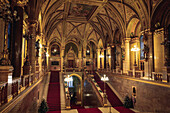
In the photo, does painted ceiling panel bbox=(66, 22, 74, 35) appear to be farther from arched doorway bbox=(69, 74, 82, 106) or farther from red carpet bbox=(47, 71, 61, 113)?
red carpet bbox=(47, 71, 61, 113)

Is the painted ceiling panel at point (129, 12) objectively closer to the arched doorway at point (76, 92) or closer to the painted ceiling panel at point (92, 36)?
the painted ceiling panel at point (92, 36)

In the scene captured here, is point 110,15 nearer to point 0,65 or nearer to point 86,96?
point 86,96

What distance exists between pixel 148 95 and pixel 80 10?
42.3ft

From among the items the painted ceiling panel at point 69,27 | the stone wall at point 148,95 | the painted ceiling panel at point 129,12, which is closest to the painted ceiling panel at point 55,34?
the painted ceiling panel at point 69,27

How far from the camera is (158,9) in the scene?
1075 cm

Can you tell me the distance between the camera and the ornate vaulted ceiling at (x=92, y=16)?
40.0 feet

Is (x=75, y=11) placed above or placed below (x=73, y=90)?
above

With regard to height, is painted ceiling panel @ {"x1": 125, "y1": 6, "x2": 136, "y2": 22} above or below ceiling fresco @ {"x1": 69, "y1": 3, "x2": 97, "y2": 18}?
below

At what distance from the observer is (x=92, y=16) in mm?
17734

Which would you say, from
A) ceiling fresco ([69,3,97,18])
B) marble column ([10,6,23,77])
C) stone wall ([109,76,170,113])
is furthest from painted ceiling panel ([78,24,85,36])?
marble column ([10,6,23,77])

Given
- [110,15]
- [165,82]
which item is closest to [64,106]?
[165,82]

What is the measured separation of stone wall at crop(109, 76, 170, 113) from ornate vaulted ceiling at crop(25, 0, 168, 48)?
225 inches

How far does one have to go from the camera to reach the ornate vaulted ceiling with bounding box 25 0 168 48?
12181 mm

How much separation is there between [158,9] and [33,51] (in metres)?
10.9
